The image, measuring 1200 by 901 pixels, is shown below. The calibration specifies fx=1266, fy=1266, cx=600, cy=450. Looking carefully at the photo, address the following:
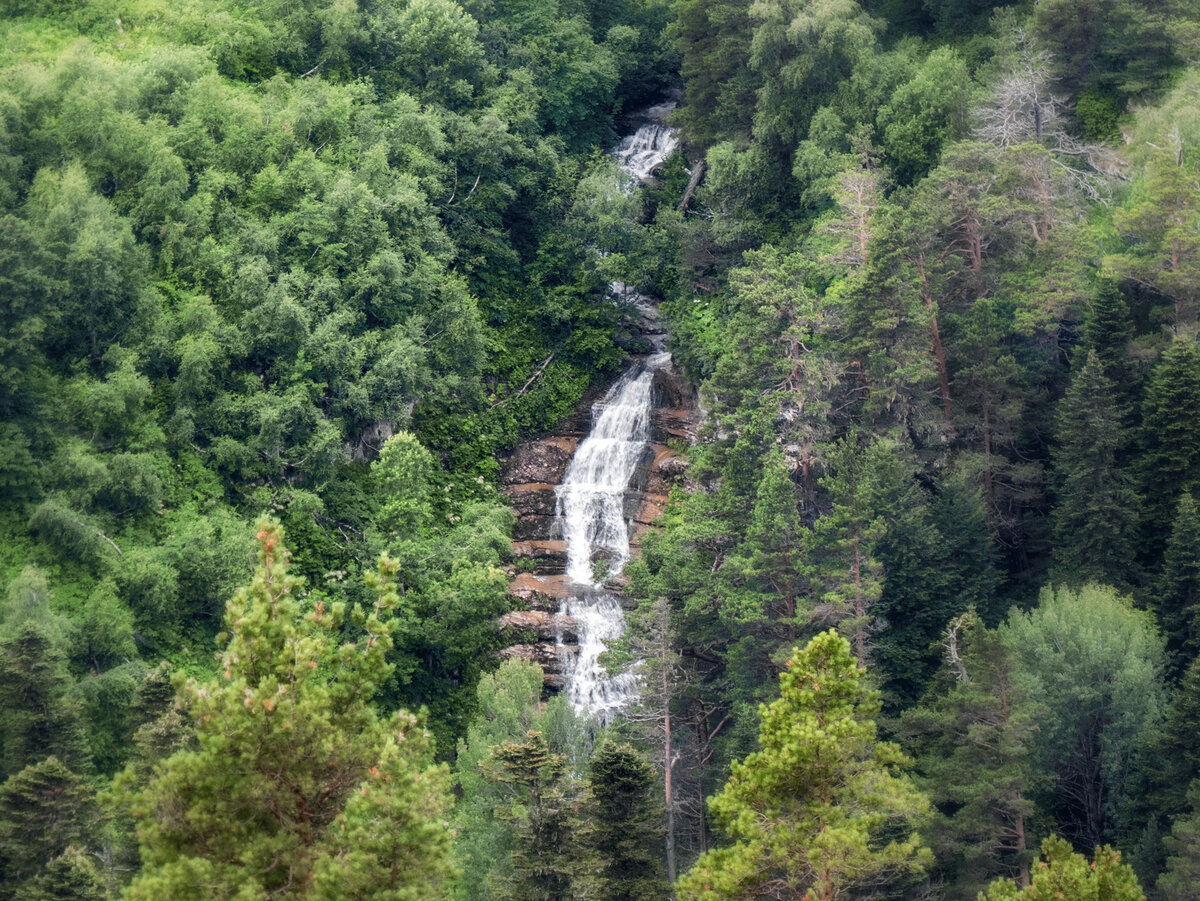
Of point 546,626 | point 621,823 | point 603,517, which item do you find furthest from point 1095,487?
point 546,626

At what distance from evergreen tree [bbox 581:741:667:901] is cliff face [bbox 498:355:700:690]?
15.6m

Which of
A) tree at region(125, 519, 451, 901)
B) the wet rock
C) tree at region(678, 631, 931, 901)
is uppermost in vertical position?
tree at region(125, 519, 451, 901)

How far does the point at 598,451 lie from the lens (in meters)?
50.6

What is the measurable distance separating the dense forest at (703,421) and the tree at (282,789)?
278 inches

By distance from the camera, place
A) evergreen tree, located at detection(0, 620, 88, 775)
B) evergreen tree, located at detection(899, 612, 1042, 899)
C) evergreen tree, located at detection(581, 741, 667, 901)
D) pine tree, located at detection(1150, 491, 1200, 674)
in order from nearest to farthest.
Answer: evergreen tree, located at detection(581, 741, 667, 901)
evergreen tree, located at detection(899, 612, 1042, 899)
evergreen tree, located at detection(0, 620, 88, 775)
pine tree, located at detection(1150, 491, 1200, 674)

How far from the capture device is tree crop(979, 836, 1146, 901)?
2267cm

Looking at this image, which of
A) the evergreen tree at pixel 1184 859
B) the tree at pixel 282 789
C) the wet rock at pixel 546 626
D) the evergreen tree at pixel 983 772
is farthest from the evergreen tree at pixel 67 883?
the evergreen tree at pixel 1184 859

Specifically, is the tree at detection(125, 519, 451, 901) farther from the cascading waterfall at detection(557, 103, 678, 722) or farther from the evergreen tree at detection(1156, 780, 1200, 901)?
the cascading waterfall at detection(557, 103, 678, 722)

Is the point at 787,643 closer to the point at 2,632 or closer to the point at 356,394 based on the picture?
the point at 356,394

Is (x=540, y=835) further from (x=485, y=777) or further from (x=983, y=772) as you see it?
(x=983, y=772)

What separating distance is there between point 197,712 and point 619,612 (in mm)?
28358

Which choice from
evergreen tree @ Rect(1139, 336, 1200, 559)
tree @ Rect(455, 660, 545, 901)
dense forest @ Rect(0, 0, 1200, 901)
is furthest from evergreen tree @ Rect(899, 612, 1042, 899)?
tree @ Rect(455, 660, 545, 901)

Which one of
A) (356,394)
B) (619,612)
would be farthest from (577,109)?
(619,612)

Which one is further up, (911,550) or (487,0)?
(487,0)
